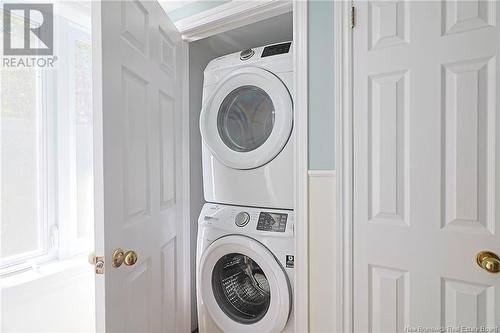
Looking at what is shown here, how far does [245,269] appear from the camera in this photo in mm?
1657

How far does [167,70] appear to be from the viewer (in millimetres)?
1420

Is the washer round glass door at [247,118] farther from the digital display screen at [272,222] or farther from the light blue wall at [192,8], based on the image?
the light blue wall at [192,8]

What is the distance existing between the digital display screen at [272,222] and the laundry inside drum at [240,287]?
0.25 metres

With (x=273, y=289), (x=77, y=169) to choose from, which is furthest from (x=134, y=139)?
(x=273, y=289)

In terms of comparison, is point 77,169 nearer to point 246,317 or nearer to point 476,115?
point 246,317

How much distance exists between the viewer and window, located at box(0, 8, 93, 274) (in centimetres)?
141

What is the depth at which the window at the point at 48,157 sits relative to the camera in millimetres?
1407

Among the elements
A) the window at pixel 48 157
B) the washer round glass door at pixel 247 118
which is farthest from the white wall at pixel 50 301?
the washer round glass door at pixel 247 118

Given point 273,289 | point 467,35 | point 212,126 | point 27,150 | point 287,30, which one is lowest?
point 273,289

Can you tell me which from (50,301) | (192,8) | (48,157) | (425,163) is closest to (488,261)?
(425,163)

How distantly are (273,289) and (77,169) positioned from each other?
1.31 m

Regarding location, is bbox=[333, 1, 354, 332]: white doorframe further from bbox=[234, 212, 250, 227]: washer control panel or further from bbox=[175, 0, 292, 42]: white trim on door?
bbox=[234, 212, 250, 227]: washer control panel

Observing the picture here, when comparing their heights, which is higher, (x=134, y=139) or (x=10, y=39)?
(x=10, y=39)

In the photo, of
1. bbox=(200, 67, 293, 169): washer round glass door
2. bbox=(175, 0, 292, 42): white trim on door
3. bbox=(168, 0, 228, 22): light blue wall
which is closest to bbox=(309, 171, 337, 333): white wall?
bbox=(200, 67, 293, 169): washer round glass door
